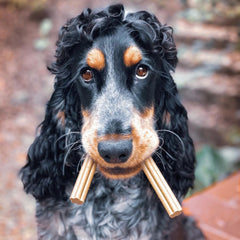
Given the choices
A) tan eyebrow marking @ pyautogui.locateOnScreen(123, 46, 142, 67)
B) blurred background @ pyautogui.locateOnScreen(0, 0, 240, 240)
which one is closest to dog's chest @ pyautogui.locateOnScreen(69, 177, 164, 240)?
tan eyebrow marking @ pyautogui.locateOnScreen(123, 46, 142, 67)

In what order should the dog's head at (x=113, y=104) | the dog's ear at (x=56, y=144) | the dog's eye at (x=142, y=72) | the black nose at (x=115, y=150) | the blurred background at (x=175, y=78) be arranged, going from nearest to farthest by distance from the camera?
the black nose at (x=115, y=150) < the dog's head at (x=113, y=104) < the dog's eye at (x=142, y=72) < the dog's ear at (x=56, y=144) < the blurred background at (x=175, y=78)

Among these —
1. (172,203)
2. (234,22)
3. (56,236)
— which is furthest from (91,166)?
(234,22)

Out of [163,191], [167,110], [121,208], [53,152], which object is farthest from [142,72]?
[121,208]

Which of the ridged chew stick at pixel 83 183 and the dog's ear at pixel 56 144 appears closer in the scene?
the ridged chew stick at pixel 83 183

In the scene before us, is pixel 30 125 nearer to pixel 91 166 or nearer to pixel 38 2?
pixel 38 2

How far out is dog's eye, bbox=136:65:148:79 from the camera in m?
2.06

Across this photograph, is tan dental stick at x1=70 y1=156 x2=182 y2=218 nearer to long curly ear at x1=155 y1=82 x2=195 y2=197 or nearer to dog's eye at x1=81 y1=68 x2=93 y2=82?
long curly ear at x1=155 y1=82 x2=195 y2=197

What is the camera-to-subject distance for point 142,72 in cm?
208

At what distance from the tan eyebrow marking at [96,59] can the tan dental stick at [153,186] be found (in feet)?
1.64

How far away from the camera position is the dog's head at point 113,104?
6.30 ft

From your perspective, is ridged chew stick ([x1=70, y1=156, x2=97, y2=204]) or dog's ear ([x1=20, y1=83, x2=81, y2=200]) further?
dog's ear ([x1=20, y1=83, x2=81, y2=200])

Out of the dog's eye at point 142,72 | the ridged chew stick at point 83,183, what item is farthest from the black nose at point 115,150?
the dog's eye at point 142,72

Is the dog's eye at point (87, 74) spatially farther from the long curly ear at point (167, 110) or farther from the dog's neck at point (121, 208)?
the dog's neck at point (121, 208)

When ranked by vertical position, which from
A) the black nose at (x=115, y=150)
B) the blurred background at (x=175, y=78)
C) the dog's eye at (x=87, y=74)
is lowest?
the black nose at (x=115, y=150)
